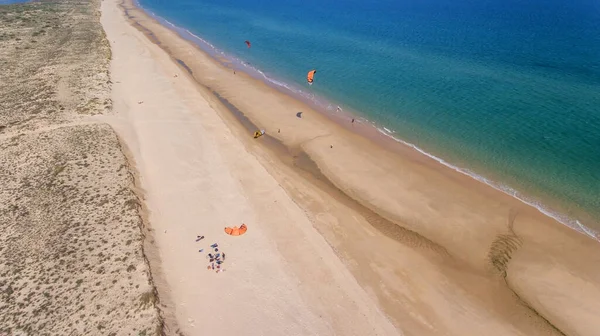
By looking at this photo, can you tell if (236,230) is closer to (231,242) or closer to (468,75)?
(231,242)

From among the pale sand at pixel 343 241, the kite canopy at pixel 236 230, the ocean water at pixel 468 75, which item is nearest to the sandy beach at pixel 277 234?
the pale sand at pixel 343 241

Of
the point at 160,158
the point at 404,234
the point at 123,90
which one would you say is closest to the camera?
the point at 404,234

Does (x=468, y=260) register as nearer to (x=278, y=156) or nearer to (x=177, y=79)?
(x=278, y=156)

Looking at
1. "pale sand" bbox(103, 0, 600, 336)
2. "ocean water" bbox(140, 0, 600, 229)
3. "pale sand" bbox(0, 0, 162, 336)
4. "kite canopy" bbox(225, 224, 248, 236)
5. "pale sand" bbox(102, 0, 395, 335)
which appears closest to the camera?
"pale sand" bbox(0, 0, 162, 336)

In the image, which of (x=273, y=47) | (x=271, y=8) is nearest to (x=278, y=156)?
(x=273, y=47)

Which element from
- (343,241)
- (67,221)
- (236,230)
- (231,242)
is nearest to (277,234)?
(236,230)

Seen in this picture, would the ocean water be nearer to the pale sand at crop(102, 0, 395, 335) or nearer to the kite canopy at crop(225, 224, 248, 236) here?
the pale sand at crop(102, 0, 395, 335)

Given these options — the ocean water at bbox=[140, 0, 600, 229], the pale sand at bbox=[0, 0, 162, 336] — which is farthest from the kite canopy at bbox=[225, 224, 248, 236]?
the ocean water at bbox=[140, 0, 600, 229]
